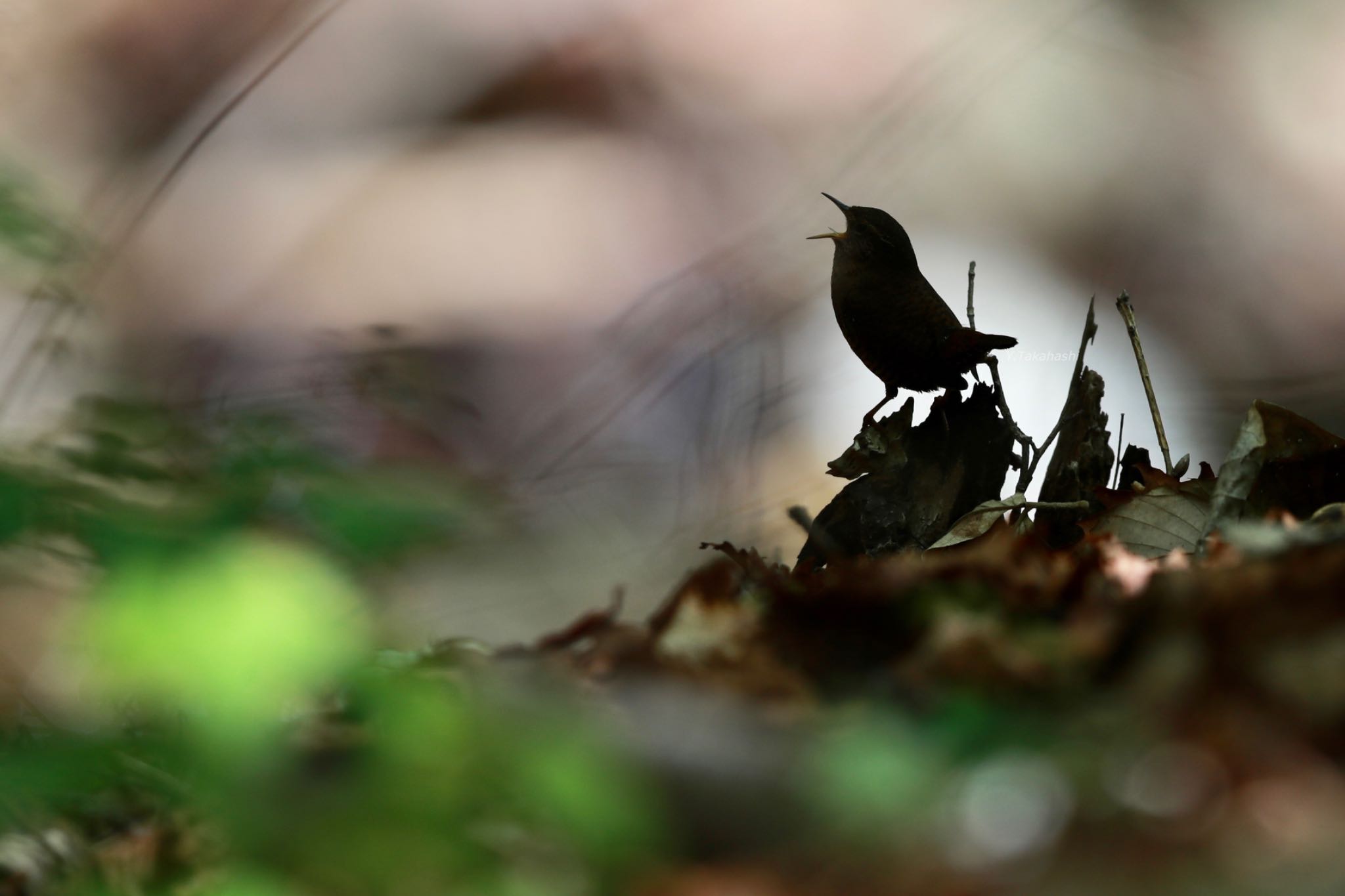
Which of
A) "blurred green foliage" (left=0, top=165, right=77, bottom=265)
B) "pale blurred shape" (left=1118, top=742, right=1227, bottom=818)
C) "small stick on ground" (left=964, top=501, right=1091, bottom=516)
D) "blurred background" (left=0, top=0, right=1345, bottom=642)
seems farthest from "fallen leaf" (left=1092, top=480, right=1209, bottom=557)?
"blurred background" (left=0, top=0, right=1345, bottom=642)

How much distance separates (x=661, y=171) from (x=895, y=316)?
1.78 metres

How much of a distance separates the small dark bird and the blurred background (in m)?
0.94

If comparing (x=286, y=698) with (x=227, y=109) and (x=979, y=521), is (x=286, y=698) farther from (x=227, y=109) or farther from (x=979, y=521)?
(x=227, y=109)

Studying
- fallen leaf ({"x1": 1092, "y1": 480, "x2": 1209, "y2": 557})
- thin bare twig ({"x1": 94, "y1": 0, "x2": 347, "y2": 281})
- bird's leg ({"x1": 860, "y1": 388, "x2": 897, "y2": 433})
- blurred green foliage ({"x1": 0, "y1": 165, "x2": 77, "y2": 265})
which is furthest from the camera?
thin bare twig ({"x1": 94, "y1": 0, "x2": 347, "y2": 281})

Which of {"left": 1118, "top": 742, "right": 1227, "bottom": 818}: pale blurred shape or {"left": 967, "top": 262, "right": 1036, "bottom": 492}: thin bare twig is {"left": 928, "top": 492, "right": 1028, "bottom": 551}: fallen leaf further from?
{"left": 1118, "top": 742, "right": 1227, "bottom": 818}: pale blurred shape

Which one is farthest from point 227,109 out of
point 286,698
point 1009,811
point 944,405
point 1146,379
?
point 1009,811

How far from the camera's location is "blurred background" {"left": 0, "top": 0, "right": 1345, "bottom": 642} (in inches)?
97.6

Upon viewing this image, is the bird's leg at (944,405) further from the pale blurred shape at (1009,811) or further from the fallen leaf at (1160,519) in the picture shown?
the pale blurred shape at (1009,811)

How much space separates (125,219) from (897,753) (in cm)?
237

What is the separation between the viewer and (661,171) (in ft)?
9.41

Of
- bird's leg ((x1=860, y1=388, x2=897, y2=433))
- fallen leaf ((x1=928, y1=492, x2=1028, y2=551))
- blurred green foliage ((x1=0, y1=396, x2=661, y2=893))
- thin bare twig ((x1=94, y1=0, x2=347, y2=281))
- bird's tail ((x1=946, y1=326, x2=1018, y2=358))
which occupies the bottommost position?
blurred green foliage ((x1=0, y1=396, x2=661, y2=893))

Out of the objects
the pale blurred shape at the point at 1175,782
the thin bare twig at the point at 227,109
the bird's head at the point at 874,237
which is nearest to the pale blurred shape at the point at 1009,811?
the pale blurred shape at the point at 1175,782

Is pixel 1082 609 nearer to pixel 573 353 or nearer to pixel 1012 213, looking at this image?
pixel 573 353

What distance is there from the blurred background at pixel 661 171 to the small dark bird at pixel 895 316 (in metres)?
0.94
